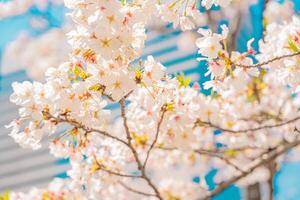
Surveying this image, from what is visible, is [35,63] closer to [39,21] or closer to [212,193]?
[39,21]

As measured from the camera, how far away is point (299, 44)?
2451mm

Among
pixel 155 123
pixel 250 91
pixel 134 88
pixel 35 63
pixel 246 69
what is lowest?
pixel 134 88

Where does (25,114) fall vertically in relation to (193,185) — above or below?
below

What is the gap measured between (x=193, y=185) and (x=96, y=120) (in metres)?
6.12

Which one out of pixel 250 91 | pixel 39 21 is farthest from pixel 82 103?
pixel 39 21

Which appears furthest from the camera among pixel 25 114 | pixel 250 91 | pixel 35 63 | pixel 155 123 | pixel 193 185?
pixel 35 63

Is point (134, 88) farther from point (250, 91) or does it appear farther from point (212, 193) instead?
point (250, 91)

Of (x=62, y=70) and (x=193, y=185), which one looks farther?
(x=193, y=185)

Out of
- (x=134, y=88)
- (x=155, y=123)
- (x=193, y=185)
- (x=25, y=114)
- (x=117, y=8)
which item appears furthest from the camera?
(x=193, y=185)

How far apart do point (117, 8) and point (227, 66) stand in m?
0.63

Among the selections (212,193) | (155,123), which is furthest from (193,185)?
(155,123)

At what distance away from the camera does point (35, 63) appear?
44.2 feet

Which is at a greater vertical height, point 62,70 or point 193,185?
point 193,185

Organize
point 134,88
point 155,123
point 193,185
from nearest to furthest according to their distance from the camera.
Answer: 1. point 134,88
2. point 155,123
3. point 193,185
